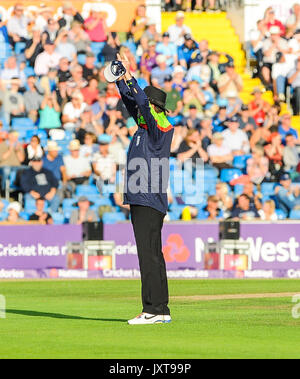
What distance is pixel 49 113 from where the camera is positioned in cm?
2559

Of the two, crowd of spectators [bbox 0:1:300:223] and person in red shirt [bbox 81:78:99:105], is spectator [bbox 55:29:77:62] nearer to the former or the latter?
crowd of spectators [bbox 0:1:300:223]

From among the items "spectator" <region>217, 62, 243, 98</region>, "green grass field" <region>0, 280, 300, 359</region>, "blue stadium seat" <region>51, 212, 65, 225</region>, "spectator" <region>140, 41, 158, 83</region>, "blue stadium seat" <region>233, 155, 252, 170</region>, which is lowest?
"green grass field" <region>0, 280, 300, 359</region>

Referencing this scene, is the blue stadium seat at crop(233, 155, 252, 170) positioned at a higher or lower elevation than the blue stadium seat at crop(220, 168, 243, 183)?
higher

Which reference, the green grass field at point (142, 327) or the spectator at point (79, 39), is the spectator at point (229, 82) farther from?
the green grass field at point (142, 327)

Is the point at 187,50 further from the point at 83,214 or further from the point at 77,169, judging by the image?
the point at 83,214

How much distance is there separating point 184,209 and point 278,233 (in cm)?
234

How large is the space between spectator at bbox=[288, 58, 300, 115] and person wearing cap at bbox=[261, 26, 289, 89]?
0.56m

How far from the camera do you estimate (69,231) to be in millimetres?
21844

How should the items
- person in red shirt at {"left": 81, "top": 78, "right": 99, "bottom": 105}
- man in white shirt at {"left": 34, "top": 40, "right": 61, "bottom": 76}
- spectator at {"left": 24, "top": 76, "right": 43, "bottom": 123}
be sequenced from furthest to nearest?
1. man in white shirt at {"left": 34, "top": 40, "right": 61, "bottom": 76}
2. person in red shirt at {"left": 81, "top": 78, "right": 99, "bottom": 105}
3. spectator at {"left": 24, "top": 76, "right": 43, "bottom": 123}

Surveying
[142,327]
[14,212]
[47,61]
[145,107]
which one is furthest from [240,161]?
[142,327]

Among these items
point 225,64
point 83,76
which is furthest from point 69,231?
point 225,64

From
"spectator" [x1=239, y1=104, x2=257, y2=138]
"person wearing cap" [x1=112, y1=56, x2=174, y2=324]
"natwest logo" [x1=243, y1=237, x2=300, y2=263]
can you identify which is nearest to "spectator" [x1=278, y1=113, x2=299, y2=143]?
"spectator" [x1=239, y1=104, x2=257, y2=138]

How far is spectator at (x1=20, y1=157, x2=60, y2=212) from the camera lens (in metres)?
23.4

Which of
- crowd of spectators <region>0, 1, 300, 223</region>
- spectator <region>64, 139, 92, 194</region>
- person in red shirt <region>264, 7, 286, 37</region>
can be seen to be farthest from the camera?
person in red shirt <region>264, 7, 286, 37</region>
